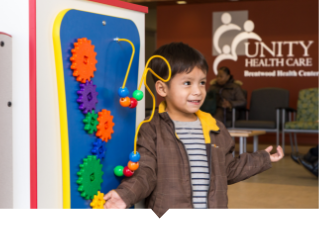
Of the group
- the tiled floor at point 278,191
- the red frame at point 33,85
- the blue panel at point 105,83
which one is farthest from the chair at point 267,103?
the red frame at point 33,85

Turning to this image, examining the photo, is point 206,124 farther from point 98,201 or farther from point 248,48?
point 248,48

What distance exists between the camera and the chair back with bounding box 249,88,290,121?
6844 millimetres

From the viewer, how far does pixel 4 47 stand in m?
0.78

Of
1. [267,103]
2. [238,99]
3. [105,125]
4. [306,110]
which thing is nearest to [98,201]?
[105,125]

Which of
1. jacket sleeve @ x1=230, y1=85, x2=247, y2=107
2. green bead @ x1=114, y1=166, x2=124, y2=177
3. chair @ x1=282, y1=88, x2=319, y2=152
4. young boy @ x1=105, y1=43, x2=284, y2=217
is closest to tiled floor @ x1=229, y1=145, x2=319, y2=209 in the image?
chair @ x1=282, y1=88, x2=319, y2=152

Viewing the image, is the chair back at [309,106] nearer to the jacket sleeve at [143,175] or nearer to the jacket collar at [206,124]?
the jacket collar at [206,124]

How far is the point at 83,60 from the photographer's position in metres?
0.94

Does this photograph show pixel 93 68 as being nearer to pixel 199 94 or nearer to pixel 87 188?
pixel 87 188

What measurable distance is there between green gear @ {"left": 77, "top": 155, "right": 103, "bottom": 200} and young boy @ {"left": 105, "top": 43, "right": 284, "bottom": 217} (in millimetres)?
180

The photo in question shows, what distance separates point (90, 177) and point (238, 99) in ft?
18.2

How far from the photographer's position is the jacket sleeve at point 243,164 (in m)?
1.42

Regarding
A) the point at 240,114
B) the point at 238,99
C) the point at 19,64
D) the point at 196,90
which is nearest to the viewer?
the point at 19,64

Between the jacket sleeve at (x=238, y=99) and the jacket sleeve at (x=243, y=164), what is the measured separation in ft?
16.1

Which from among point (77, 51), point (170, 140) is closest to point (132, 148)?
point (170, 140)
